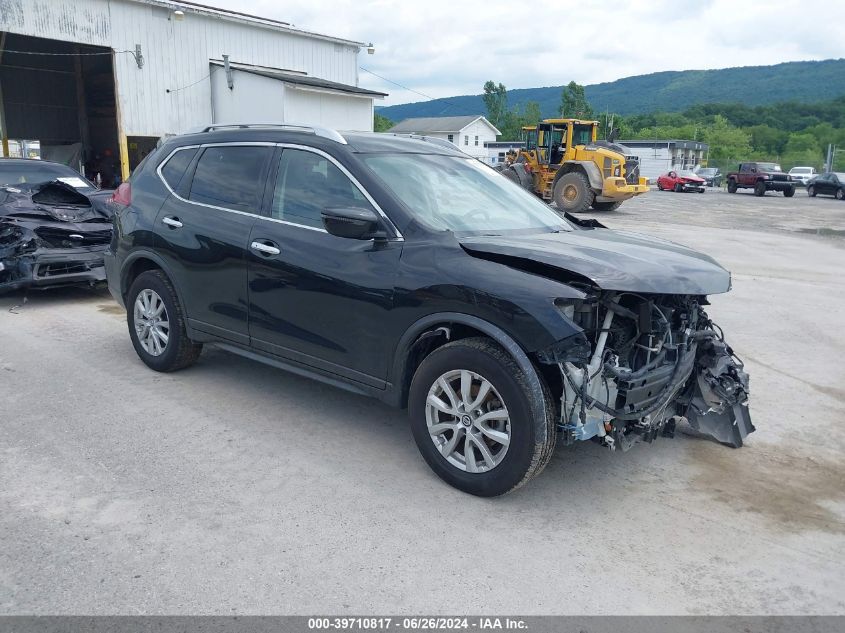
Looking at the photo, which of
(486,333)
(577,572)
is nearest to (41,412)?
(486,333)

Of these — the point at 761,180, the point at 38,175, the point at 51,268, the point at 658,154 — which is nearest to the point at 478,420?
the point at 51,268

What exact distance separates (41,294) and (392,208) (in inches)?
267

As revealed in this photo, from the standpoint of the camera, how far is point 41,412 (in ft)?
15.6

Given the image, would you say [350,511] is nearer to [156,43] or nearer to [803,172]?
[156,43]

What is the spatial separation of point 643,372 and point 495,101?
109m

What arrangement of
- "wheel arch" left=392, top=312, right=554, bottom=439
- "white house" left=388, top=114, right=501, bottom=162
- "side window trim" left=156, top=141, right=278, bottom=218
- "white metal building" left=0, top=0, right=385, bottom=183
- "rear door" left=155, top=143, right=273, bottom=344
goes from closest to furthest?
"wheel arch" left=392, top=312, right=554, bottom=439
"rear door" left=155, top=143, right=273, bottom=344
"side window trim" left=156, top=141, right=278, bottom=218
"white metal building" left=0, top=0, right=385, bottom=183
"white house" left=388, top=114, right=501, bottom=162

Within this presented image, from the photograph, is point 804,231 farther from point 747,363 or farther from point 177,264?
point 177,264

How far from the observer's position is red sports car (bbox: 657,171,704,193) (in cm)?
4178

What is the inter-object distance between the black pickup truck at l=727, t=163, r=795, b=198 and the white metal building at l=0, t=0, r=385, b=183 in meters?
24.1

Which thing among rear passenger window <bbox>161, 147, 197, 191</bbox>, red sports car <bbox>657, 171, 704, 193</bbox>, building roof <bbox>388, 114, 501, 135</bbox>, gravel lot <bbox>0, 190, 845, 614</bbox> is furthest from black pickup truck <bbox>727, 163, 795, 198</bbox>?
rear passenger window <bbox>161, 147, 197, 191</bbox>

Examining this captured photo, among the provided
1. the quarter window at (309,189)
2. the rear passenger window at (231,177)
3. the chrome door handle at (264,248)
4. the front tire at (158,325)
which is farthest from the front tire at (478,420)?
the front tire at (158,325)

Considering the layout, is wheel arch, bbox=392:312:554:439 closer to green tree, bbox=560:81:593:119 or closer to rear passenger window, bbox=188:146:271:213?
rear passenger window, bbox=188:146:271:213

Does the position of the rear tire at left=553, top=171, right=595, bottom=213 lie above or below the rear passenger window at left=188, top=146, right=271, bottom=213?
below

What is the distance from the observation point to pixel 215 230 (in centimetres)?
486
